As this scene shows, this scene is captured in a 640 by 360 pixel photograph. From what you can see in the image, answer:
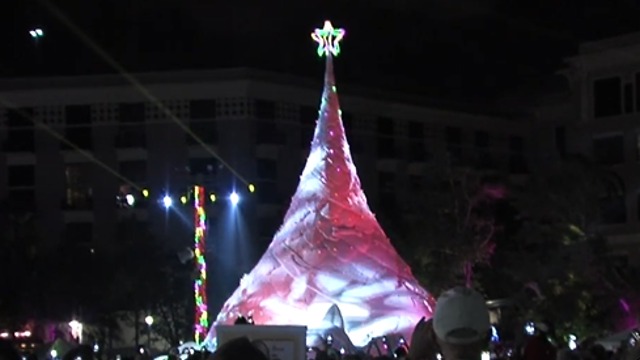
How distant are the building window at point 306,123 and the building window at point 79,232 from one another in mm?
7855

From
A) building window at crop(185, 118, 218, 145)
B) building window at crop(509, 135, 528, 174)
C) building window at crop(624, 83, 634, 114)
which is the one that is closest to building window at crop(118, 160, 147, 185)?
building window at crop(185, 118, 218, 145)

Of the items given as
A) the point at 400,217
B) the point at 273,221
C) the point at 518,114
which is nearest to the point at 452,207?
the point at 400,217

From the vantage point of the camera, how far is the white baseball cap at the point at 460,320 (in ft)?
14.0

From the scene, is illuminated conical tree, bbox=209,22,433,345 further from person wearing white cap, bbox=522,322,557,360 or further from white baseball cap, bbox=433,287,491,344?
white baseball cap, bbox=433,287,491,344

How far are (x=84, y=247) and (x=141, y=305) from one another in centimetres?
302

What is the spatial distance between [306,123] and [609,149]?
1074cm

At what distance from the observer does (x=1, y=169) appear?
1948 inches

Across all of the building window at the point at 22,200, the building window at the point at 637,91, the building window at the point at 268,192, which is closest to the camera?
the building window at the point at 637,91

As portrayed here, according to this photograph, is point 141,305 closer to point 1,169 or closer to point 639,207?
point 1,169

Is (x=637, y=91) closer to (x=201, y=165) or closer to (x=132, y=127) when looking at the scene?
(x=201, y=165)

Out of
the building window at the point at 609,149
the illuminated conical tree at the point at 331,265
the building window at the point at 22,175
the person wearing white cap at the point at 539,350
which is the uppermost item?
the building window at the point at 609,149

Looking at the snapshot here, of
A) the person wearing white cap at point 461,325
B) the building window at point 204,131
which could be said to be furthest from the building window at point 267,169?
the person wearing white cap at point 461,325

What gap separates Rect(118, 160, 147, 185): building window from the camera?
4912 cm

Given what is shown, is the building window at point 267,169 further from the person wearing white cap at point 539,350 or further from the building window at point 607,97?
the person wearing white cap at point 539,350
